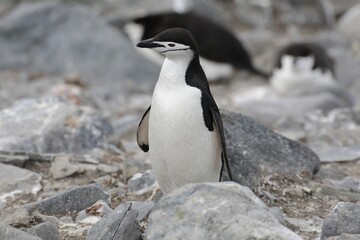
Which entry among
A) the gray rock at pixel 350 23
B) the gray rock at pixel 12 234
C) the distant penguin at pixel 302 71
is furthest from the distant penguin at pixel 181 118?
the gray rock at pixel 350 23

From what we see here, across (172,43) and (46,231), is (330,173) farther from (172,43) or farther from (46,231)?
(46,231)

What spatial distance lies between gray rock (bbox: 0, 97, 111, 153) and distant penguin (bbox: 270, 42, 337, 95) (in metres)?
4.07

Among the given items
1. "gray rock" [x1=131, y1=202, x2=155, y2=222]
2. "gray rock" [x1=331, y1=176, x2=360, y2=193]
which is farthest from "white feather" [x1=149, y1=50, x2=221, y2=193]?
"gray rock" [x1=331, y1=176, x2=360, y2=193]

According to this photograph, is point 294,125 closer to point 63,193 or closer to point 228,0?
point 63,193

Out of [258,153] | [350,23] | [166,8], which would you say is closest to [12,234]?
[258,153]

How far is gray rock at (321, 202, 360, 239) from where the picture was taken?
3770mm

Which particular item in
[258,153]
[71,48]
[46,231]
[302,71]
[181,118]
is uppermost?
[181,118]

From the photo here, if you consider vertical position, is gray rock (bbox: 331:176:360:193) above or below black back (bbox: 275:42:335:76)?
above

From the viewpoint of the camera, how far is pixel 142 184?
16.1 feet

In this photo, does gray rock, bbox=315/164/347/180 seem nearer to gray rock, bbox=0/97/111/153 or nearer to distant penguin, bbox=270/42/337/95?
gray rock, bbox=0/97/111/153

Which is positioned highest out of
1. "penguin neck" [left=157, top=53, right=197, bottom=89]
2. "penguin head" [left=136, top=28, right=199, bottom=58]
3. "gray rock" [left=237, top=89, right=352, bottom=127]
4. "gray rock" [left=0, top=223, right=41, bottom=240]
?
"penguin head" [left=136, top=28, right=199, bottom=58]

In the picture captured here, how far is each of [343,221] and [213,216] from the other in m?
0.75

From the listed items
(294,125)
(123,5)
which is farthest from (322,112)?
(123,5)

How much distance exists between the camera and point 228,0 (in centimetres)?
1446
